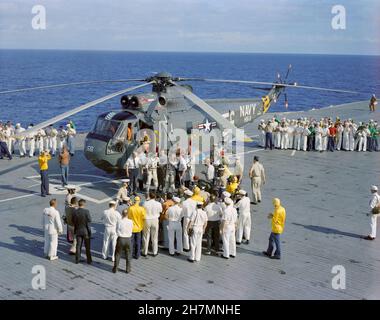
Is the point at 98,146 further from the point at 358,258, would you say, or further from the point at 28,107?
the point at 28,107

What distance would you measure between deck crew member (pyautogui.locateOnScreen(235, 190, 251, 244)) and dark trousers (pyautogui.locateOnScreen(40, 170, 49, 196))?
723cm

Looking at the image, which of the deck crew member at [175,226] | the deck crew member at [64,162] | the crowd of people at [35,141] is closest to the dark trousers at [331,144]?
the crowd of people at [35,141]

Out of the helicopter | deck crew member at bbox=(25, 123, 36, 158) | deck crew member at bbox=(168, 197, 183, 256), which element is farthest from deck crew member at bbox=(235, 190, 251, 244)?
deck crew member at bbox=(25, 123, 36, 158)

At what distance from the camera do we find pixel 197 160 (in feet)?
64.4

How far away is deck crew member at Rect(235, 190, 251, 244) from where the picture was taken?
39.4 ft

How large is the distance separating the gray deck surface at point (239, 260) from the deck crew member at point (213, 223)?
1.32 ft

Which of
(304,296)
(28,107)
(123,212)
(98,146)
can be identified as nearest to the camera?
(304,296)

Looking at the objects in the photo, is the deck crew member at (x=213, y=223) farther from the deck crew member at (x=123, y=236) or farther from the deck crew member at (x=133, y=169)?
the deck crew member at (x=133, y=169)

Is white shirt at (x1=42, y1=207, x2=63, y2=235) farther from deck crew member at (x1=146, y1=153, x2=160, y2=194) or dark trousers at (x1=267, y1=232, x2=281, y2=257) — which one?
deck crew member at (x1=146, y1=153, x2=160, y2=194)

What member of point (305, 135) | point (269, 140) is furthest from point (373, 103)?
point (269, 140)

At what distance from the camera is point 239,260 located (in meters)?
11.4
